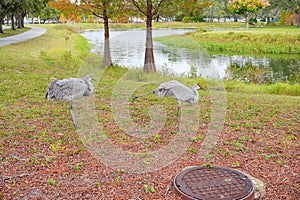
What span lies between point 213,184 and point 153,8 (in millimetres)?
10251

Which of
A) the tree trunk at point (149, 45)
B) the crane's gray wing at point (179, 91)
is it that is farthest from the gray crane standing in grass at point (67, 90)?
the tree trunk at point (149, 45)

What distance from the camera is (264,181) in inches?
173

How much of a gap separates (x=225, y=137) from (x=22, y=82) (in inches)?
255

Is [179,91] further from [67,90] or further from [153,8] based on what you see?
[153,8]

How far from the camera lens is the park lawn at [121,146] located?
165 inches

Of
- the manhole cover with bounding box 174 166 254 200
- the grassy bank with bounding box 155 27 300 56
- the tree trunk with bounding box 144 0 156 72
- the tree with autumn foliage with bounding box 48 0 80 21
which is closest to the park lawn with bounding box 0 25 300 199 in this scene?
the manhole cover with bounding box 174 166 254 200

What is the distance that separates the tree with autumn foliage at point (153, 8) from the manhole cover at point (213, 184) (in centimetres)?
878

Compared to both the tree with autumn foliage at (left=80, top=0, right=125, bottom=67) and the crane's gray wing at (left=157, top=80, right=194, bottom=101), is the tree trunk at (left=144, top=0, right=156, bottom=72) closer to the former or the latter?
the tree with autumn foliage at (left=80, top=0, right=125, bottom=67)

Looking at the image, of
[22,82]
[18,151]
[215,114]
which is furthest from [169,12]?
[18,151]

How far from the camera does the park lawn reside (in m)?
4.19

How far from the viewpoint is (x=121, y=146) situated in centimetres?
545

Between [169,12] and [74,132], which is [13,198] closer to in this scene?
[74,132]

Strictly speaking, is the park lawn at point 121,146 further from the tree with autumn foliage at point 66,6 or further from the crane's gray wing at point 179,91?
the tree with autumn foliage at point 66,6

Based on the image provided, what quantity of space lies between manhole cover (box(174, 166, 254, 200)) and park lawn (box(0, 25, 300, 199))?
0.19 m
